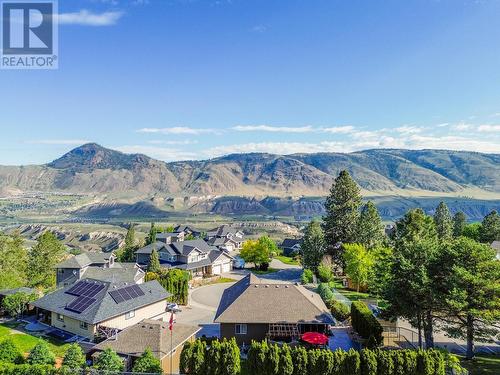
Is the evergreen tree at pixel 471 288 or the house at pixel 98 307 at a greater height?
the evergreen tree at pixel 471 288

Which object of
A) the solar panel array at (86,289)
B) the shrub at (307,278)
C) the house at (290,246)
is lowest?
the house at (290,246)

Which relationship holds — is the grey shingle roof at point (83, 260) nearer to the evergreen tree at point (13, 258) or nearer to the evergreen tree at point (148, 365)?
the evergreen tree at point (13, 258)

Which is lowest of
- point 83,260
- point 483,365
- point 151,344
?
point 483,365

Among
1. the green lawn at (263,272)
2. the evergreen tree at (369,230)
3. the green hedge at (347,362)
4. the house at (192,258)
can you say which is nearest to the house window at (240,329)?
the green hedge at (347,362)

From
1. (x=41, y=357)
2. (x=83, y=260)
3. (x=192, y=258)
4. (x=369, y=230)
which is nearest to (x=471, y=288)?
(x=41, y=357)

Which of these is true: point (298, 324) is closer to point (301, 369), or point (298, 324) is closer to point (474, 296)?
point (301, 369)

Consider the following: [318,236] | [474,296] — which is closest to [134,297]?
[474,296]

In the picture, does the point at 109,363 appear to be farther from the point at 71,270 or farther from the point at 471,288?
the point at 71,270
